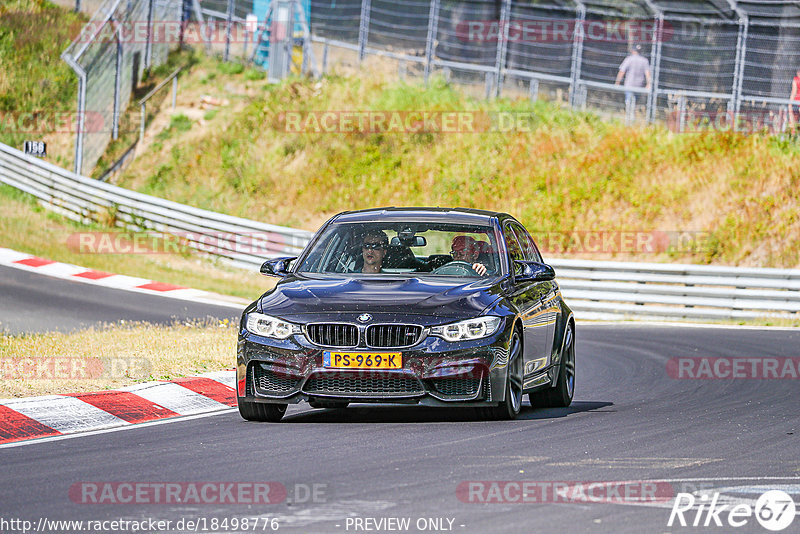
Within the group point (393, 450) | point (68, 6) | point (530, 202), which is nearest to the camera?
point (393, 450)

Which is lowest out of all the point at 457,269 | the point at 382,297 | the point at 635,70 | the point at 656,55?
the point at 382,297

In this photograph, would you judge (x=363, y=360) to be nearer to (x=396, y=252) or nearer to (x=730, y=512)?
(x=396, y=252)

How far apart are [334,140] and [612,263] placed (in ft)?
42.0

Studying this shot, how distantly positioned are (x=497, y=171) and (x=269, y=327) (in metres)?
22.7

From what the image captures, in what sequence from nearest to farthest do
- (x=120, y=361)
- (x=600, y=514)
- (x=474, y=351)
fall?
(x=600, y=514) → (x=474, y=351) → (x=120, y=361)

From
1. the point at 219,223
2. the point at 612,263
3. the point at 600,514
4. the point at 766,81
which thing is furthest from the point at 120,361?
the point at 766,81

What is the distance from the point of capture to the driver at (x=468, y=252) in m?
10.1

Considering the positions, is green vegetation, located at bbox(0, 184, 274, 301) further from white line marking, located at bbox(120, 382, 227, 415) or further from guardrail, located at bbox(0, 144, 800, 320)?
white line marking, located at bbox(120, 382, 227, 415)

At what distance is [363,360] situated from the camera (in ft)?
29.3

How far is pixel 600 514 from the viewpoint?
614 centimetres

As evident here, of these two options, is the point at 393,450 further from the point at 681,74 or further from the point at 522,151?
the point at 522,151

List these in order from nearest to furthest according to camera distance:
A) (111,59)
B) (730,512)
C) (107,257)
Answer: (730,512), (107,257), (111,59)

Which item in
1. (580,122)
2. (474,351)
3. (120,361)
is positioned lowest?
(120,361)

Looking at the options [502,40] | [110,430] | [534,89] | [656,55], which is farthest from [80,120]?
[110,430]
